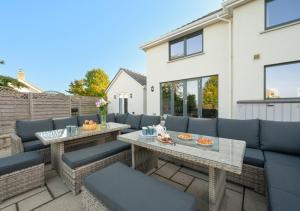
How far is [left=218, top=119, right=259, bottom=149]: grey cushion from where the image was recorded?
2.51m

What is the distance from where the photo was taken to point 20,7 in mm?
7305

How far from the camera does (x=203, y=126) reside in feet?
10.2

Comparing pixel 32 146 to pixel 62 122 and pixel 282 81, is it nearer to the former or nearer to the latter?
pixel 62 122

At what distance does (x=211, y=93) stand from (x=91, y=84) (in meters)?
14.4

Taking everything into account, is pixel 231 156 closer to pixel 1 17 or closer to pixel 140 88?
pixel 140 88

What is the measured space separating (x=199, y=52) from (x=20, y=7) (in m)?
9.76

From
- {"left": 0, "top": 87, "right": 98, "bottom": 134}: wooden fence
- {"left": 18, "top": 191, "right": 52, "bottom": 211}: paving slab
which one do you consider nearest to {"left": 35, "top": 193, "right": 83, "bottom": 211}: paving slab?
{"left": 18, "top": 191, "right": 52, "bottom": 211}: paving slab

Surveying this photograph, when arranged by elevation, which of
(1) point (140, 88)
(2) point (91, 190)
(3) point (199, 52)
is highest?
(3) point (199, 52)

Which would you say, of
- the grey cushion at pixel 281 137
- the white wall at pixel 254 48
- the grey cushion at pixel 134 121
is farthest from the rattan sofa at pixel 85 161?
the white wall at pixel 254 48

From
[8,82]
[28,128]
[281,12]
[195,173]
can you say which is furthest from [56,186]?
[8,82]

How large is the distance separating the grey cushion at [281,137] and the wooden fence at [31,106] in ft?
19.8

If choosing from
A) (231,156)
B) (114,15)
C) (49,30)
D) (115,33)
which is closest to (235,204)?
(231,156)

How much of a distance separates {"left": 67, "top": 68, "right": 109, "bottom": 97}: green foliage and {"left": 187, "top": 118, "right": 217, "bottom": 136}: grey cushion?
1280 centimetres

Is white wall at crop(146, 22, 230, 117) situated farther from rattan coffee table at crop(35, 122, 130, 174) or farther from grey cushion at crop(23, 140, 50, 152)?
grey cushion at crop(23, 140, 50, 152)
